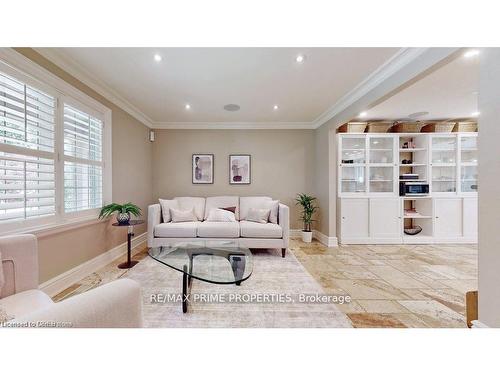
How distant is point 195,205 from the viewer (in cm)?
392

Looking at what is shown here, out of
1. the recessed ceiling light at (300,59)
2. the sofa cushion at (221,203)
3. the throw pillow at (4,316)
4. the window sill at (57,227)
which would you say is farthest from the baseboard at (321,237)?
the throw pillow at (4,316)

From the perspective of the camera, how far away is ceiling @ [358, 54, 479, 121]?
7.85 feet

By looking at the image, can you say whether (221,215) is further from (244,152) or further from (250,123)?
(250,123)

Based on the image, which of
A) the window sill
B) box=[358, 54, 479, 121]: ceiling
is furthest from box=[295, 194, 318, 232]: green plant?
the window sill

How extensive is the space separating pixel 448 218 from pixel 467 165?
1.06m

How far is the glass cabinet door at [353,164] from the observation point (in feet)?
13.3

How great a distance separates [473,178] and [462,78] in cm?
249

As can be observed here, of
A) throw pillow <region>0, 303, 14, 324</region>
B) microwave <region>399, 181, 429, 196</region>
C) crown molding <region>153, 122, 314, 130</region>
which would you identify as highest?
crown molding <region>153, 122, 314, 130</region>

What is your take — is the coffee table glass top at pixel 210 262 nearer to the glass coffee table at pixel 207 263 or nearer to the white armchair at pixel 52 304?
the glass coffee table at pixel 207 263

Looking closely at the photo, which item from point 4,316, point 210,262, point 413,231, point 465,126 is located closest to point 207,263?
point 210,262

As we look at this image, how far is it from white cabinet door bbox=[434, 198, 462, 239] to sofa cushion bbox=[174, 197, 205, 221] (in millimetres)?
4349

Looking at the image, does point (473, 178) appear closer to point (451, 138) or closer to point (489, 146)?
point (451, 138)

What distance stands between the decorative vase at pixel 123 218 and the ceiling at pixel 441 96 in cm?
375

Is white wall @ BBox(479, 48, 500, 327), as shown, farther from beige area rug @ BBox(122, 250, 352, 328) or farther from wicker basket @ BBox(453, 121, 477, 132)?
wicker basket @ BBox(453, 121, 477, 132)
